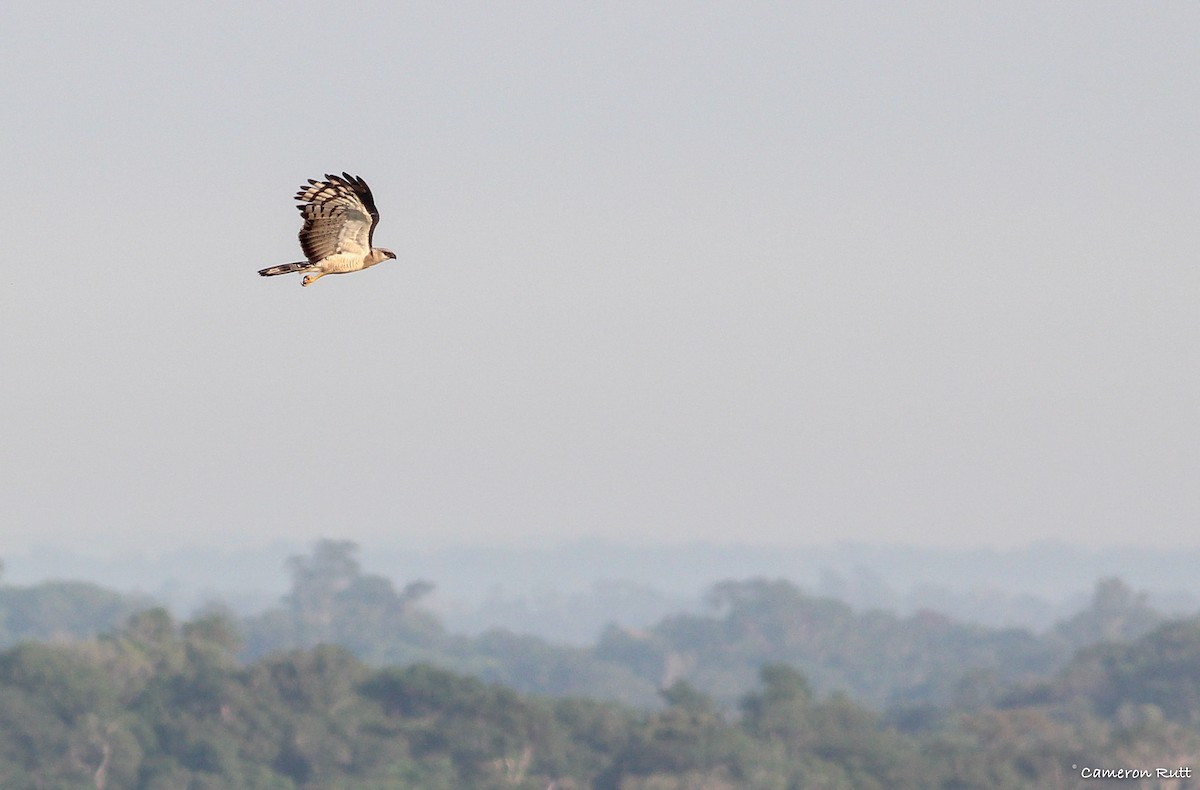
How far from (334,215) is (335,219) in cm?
5

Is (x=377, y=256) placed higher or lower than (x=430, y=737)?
higher

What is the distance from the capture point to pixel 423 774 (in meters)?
92.3

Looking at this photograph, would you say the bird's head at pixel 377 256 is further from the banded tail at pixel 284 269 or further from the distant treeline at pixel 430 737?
the distant treeline at pixel 430 737

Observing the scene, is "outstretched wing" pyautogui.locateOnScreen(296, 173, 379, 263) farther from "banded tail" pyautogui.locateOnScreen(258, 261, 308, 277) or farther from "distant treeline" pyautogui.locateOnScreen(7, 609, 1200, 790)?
"distant treeline" pyautogui.locateOnScreen(7, 609, 1200, 790)

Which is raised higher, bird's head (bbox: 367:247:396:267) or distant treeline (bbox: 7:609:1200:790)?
bird's head (bbox: 367:247:396:267)

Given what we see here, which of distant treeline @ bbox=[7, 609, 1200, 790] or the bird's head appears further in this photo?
distant treeline @ bbox=[7, 609, 1200, 790]

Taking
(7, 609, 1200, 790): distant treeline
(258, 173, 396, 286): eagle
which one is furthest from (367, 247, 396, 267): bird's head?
(7, 609, 1200, 790): distant treeline

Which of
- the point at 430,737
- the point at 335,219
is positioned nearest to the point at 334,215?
→ the point at 335,219

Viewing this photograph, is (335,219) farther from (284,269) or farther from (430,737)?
(430,737)

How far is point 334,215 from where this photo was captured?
23.2m

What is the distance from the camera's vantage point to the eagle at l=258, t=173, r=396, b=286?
2309 centimetres

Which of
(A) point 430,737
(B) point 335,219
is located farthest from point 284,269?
(A) point 430,737

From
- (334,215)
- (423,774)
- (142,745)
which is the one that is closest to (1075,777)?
(423,774)

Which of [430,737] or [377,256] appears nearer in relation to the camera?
[377,256]
